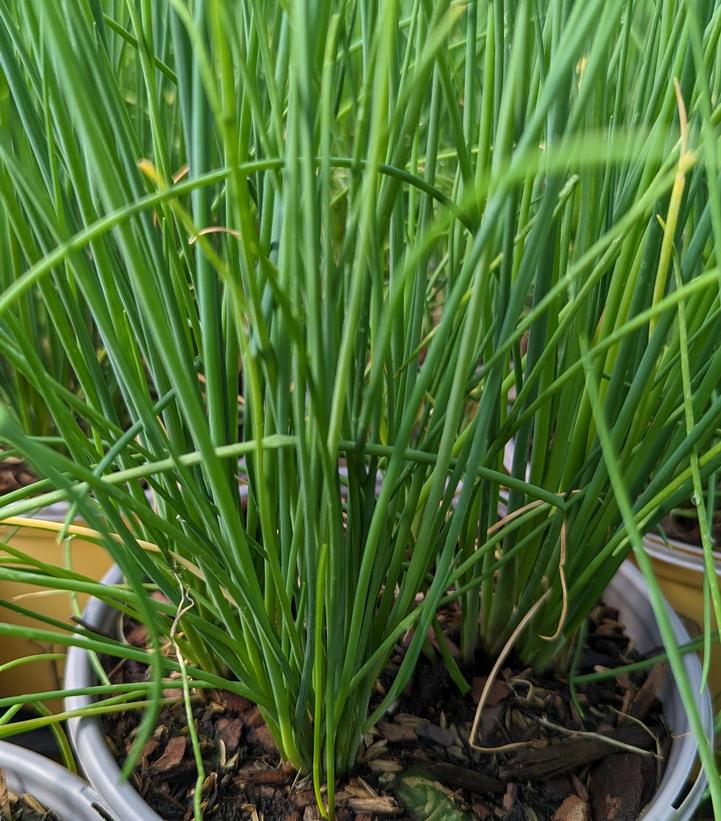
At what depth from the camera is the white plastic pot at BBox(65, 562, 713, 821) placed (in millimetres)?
302

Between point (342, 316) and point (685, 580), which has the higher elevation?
point (342, 316)

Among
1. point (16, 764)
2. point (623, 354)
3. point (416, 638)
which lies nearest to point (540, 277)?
point (623, 354)

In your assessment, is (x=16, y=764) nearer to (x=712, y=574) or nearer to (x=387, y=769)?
(x=387, y=769)

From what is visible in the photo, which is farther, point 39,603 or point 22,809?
point 39,603

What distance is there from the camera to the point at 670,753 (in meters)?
0.36

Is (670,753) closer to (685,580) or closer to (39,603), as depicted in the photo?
(685,580)

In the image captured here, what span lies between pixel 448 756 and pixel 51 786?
0.18 meters

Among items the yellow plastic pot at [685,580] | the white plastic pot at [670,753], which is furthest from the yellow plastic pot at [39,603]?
the yellow plastic pot at [685,580]

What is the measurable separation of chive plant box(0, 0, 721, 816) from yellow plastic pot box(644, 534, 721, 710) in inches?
5.9

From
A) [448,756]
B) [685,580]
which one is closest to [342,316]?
[448,756]

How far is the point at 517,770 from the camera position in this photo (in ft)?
1.14

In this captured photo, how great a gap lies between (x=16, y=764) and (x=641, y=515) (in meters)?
0.30

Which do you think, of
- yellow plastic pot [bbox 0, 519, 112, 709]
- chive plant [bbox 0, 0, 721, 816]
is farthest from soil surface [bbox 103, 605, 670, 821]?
yellow plastic pot [bbox 0, 519, 112, 709]

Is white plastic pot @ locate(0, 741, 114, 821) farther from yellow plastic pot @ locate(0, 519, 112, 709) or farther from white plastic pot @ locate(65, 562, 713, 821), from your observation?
yellow plastic pot @ locate(0, 519, 112, 709)
